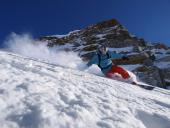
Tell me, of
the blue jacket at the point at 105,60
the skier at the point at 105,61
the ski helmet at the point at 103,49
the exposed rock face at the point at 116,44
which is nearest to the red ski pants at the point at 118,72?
the skier at the point at 105,61

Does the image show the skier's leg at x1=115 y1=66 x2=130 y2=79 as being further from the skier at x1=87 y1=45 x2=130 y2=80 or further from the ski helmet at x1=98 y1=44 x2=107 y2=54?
the ski helmet at x1=98 y1=44 x2=107 y2=54

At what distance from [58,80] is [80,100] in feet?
5.85

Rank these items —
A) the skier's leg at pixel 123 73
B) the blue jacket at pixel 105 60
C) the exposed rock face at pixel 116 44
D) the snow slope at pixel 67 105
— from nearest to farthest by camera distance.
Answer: the snow slope at pixel 67 105, the skier's leg at pixel 123 73, the blue jacket at pixel 105 60, the exposed rock face at pixel 116 44

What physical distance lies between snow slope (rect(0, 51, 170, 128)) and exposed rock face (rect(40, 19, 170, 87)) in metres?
29.4

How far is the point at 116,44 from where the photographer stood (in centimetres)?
5769

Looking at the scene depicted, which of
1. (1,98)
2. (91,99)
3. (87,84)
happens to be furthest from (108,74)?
(1,98)

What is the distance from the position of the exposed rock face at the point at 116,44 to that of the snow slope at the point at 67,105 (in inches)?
1156

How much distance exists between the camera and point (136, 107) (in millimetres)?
7012

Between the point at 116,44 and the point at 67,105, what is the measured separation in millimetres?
51854

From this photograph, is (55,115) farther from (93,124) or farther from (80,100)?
(80,100)

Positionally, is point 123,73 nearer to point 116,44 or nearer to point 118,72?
point 118,72

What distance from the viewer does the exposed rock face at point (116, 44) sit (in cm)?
4012

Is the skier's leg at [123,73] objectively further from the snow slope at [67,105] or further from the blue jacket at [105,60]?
the snow slope at [67,105]

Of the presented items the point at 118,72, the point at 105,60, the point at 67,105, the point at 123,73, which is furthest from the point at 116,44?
the point at 67,105
